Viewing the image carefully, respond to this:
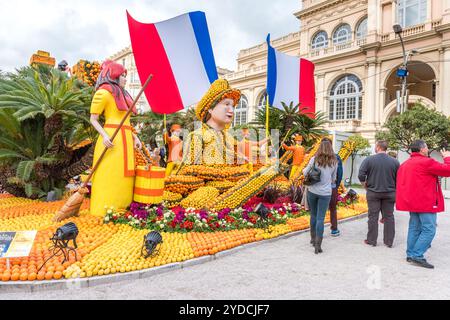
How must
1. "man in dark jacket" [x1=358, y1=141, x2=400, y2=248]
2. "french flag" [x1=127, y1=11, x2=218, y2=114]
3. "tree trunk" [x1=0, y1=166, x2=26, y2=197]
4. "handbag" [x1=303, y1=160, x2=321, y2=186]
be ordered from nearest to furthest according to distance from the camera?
"handbag" [x1=303, y1=160, x2=321, y2=186] < "man in dark jacket" [x1=358, y1=141, x2=400, y2=248] < "french flag" [x1=127, y1=11, x2=218, y2=114] < "tree trunk" [x1=0, y1=166, x2=26, y2=197]

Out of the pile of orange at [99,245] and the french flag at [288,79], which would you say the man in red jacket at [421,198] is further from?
the french flag at [288,79]

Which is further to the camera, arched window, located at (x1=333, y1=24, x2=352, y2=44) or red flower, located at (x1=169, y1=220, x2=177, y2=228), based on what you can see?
arched window, located at (x1=333, y1=24, x2=352, y2=44)

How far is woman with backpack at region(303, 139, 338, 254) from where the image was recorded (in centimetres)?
527

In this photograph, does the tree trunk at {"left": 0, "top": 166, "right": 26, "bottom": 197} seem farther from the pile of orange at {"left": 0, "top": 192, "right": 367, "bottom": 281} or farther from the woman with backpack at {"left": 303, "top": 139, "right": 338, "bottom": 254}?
the woman with backpack at {"left": 303, "top": 139, "right": 338, "bottom": 254}

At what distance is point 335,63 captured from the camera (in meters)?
31.7

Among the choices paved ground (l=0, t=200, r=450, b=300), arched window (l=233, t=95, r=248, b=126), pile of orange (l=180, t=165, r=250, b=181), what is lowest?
paved ground (l=0, t=200, r=450, b=300)

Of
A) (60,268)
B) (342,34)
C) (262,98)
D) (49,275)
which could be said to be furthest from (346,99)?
(49,275)

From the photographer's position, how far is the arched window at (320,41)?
3547cm

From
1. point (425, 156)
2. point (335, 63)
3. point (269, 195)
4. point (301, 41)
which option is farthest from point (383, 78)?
point (425, 156)

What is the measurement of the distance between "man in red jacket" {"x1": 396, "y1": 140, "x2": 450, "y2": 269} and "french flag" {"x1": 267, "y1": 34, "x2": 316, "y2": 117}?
14.9ft

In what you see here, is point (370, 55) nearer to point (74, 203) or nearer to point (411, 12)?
point (411, 12)

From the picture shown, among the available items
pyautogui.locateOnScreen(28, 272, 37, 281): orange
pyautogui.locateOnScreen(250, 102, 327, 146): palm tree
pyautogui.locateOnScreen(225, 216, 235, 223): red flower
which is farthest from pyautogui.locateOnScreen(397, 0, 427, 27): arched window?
pyautogui.locateOnScreen(28, 272, 37, 281): orange

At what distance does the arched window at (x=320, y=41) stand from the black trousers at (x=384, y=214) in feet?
107
